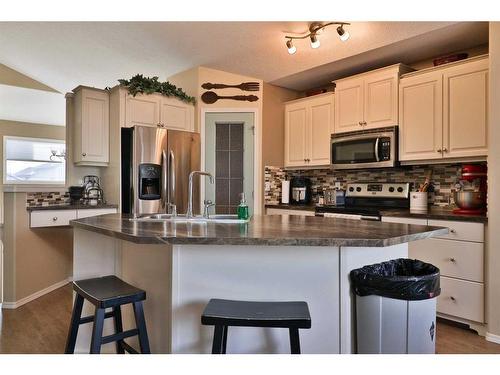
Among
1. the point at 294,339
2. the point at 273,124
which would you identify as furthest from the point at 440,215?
the point at 273,124

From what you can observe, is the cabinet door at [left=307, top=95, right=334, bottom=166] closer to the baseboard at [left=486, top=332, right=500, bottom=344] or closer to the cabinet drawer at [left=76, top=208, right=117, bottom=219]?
the baseboard at [left=486, top=332, right=500, bottom=344]

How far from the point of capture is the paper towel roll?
14.9ft

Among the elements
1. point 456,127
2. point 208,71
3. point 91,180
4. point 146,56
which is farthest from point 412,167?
point 91,180

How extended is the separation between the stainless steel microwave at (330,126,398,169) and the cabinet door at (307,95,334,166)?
156 millimetres

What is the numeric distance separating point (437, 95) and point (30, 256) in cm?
396

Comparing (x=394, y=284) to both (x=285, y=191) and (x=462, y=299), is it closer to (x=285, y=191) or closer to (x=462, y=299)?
(x=462, y=299)

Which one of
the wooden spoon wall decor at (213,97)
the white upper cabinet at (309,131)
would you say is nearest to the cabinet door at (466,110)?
the white upper cabinet at (309,131)

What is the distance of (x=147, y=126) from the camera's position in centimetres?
396

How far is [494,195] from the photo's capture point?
2.55 meters

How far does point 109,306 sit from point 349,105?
10.1 ft

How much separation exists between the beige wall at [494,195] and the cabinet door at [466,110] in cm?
27

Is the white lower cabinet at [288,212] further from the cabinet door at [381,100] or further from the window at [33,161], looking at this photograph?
the window at [33,161]
